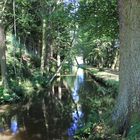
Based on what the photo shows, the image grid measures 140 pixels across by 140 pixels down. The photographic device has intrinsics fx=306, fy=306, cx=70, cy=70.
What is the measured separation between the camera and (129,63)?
8.17m

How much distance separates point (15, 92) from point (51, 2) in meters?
9.57

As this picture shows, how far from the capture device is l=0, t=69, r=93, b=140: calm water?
35.1 ft

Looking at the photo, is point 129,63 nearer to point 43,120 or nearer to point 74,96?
point 43,120

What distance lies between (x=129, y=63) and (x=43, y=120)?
6.03 metres

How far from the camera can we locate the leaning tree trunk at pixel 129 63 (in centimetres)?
800

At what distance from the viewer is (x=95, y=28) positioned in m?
11.8

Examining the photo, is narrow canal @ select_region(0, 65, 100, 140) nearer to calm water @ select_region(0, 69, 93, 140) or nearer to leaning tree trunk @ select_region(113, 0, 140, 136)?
calm water @ select_region(0, 69, 93, 140)

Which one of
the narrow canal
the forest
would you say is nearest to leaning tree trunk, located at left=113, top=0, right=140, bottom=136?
the forest

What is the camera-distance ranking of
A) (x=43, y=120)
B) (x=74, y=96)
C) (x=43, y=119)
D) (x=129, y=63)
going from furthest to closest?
(x=74, y=96)
(x=43, y=119)
(x=43, y=120)
(x=129, y=63)

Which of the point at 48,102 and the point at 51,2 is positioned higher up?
the point at 51,2

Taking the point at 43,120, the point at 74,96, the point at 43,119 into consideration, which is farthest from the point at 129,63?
the point at 74,96

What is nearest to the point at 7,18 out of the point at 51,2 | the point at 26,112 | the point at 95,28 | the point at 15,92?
the point at 51,2

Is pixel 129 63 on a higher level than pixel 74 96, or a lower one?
higher

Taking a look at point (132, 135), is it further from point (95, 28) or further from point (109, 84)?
point (109, 84)
